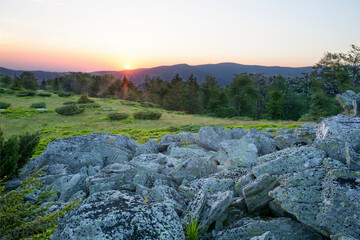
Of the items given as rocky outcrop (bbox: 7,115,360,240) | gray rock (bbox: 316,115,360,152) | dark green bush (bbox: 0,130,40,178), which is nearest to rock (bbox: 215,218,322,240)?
rocky outcrop (bbox: 7,115,360,240)

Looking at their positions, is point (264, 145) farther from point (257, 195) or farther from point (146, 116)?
point (146, 116)

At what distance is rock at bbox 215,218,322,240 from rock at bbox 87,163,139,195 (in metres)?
2.96

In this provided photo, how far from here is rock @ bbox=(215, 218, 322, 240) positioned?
401 cm

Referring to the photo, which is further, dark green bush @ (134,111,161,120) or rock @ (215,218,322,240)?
dark green bush @ (134,111,161,120)

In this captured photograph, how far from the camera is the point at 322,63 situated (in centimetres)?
6638

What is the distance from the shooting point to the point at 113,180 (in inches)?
251

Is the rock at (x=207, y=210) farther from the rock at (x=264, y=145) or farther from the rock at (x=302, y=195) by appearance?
the rock at (x=264, y=145)

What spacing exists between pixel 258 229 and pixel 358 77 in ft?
262

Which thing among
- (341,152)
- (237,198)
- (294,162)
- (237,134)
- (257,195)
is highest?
(341,152)

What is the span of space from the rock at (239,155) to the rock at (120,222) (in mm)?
3848

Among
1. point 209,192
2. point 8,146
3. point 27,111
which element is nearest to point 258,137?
point 209,192

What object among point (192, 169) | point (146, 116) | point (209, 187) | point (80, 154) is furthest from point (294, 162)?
point (146, 116)

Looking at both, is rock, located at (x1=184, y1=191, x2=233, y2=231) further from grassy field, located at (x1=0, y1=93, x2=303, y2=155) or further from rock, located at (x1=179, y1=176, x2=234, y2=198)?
grassy field, located at (x1=0, y1=93, x2=303, y2=155)

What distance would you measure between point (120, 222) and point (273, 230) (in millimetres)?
2815
